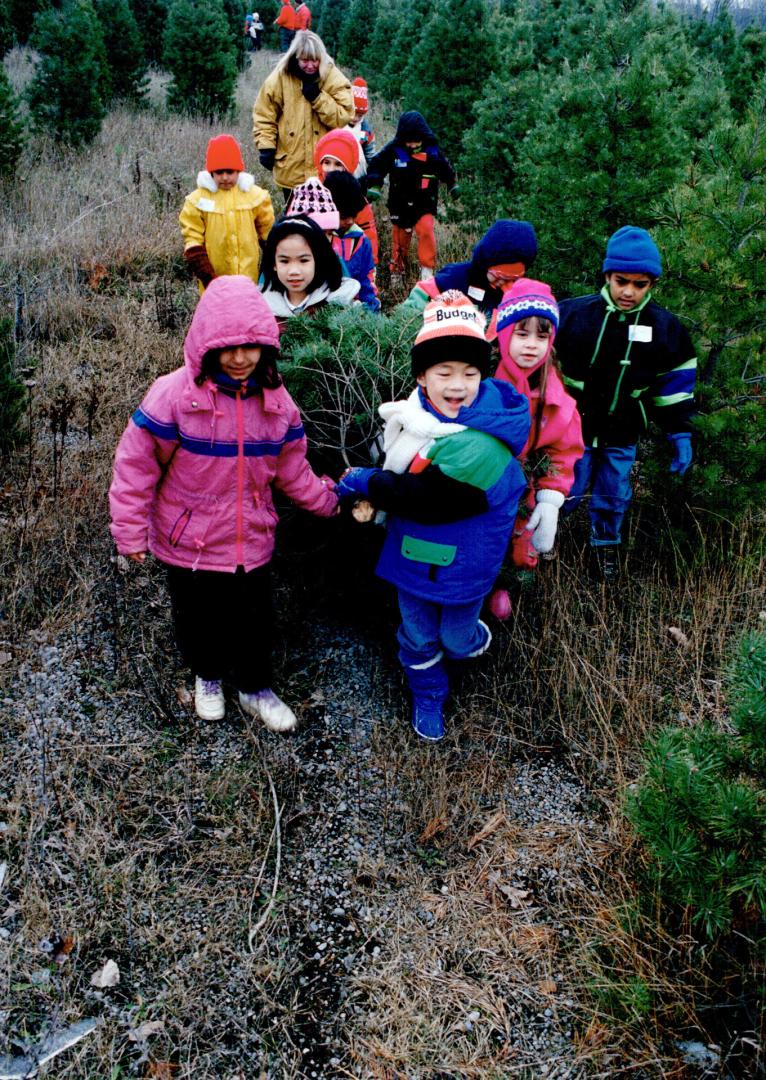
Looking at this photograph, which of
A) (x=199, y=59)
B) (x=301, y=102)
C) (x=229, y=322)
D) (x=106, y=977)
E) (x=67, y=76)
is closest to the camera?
(x=106, y=977)

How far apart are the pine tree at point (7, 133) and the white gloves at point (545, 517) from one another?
7158mm

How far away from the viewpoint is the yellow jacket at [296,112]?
585cm

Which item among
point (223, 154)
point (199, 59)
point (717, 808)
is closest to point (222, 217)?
point (223, 154)

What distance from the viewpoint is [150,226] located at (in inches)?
286

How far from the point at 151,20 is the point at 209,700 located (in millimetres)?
16360

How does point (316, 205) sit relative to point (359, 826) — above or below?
above

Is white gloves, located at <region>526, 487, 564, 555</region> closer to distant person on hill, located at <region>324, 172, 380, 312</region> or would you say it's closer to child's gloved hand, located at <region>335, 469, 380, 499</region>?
child's gloved hand, located at <region>335, 469, 380, 499</region>

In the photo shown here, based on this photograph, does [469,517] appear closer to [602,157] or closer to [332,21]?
[602,157]

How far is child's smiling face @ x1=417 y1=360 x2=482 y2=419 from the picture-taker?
250 centimetres

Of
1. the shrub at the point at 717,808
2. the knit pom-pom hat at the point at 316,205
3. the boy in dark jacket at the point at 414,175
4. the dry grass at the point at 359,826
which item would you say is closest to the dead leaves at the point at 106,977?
the dry grass at the point at 359,826

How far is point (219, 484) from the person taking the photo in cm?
264

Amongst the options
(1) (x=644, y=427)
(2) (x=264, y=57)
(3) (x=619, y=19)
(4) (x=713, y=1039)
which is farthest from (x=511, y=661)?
(2) (x=264, y=57)

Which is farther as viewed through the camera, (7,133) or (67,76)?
(67,76)

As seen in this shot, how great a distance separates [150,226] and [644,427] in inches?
222
